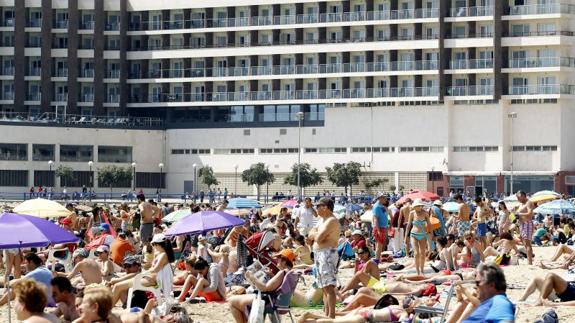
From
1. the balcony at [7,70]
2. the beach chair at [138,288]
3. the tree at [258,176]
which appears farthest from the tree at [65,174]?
the beach chair at [138,288]

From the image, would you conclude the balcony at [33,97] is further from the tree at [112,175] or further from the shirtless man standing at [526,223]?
the shirtless man standing at [526,223]

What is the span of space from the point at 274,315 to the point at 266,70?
68682mm

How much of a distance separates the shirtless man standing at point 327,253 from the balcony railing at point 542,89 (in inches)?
2442

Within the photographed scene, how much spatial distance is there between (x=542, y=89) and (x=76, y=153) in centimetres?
3107

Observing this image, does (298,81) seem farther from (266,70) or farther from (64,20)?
(64,20)

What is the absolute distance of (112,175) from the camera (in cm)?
8131

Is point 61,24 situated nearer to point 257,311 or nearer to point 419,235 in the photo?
point 419,235

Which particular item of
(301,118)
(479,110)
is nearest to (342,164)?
(301,118)

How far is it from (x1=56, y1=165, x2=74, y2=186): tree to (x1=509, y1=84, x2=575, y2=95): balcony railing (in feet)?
94.5

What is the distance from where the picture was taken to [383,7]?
A: 80062mm

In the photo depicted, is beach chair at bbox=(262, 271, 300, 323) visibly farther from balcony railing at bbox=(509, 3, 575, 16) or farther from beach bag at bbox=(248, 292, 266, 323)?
balcony railing at bbox=(509, 3, 575, 16)

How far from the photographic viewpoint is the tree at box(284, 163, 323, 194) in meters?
Result: 79.1

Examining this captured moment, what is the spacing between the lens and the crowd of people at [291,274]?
12703 millimetres

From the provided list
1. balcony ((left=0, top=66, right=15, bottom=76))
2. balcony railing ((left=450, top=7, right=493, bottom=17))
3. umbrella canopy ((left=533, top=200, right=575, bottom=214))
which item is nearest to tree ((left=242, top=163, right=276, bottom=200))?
balcony railing ((left=450, top=7, right=493, bottom=17))
